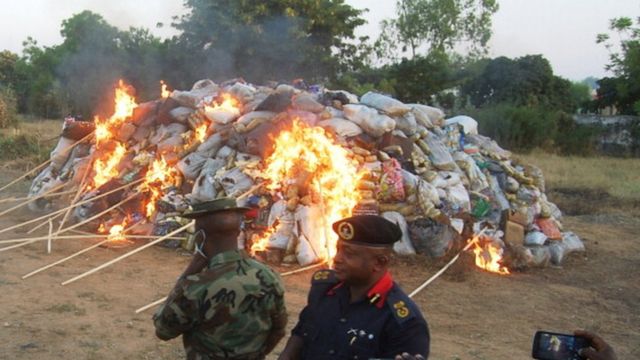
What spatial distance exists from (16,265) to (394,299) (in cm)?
623

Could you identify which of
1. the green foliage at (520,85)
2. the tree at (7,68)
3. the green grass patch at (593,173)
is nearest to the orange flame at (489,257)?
the green grass patch at (593,173)

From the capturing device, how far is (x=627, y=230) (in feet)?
39.1

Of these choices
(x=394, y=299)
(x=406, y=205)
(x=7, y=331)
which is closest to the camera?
(x=394, y=299)

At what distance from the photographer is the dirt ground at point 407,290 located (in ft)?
17.7

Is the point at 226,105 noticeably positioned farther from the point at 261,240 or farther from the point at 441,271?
the point at 441,271

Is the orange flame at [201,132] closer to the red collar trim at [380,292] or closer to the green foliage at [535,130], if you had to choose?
the red collar trim at [380,292]

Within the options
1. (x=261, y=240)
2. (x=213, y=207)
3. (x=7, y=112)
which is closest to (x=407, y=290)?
(x=261, y=240)

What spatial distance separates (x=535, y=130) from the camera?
23.0 metres

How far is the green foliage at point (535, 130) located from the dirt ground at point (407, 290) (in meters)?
14.0

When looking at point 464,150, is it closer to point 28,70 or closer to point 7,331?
point 7,331

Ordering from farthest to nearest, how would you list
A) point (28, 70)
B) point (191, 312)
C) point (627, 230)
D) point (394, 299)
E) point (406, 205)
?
point (28, 70) < point (627, 230) < point (406, 205) < point (191, 312) < point (394, 299)

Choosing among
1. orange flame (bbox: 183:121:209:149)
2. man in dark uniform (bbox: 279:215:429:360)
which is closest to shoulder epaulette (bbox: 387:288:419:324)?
man in dark uniform (bbox: 279:215:429:360)

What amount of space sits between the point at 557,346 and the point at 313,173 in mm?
6188

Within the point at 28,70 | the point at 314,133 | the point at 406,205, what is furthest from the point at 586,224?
the point at 28,70
